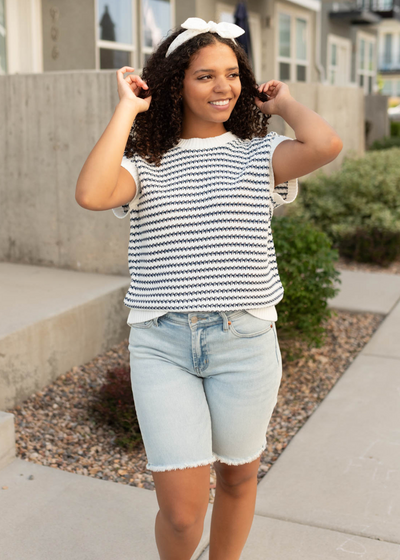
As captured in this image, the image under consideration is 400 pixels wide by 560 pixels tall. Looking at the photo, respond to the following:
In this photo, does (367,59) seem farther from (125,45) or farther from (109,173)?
(109,173)

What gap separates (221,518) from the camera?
6.82 ft

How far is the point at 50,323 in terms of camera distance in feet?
12.9

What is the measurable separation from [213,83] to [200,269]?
0.57m

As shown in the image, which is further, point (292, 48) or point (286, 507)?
point (292, 48)

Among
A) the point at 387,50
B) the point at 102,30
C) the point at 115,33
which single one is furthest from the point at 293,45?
the point at 387,50

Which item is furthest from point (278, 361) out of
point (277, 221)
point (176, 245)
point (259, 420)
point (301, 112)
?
point (277, 221)

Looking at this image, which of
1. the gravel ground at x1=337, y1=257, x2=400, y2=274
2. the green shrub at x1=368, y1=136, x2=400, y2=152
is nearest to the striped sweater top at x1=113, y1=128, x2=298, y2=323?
the gravel ground at x1=337, y1=257, x2=400, y2=274

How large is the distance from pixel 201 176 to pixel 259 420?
2.39 ft

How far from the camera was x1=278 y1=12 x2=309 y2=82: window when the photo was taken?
14.6 metres

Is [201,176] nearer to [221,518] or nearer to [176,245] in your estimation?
[176,245]

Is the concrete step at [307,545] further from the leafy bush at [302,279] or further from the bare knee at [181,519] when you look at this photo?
the leafy bush at [302,279]

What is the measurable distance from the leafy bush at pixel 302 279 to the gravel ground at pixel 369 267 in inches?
116

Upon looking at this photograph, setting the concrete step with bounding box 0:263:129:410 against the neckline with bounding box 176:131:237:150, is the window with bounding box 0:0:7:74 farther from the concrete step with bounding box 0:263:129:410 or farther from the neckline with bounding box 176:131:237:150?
the neckline with bounding box 176:131:237:150

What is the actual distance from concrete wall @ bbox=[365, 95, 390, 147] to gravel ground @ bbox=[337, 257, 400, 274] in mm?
8858
